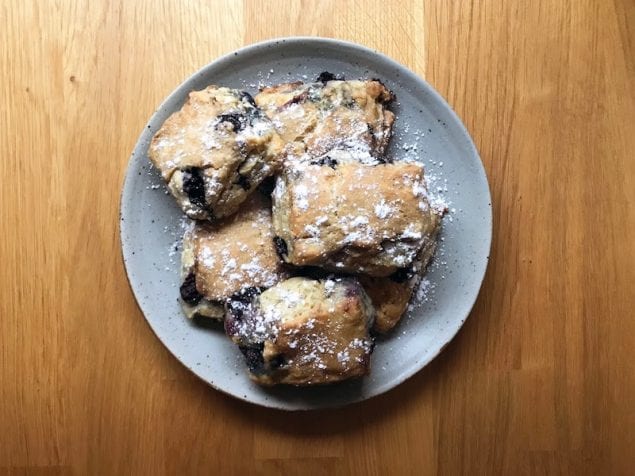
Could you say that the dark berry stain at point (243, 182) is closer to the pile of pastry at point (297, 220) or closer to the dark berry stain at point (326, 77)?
the pile of pastry at point (297, 220)

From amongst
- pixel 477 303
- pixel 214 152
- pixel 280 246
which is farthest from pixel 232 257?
pixel 477 303

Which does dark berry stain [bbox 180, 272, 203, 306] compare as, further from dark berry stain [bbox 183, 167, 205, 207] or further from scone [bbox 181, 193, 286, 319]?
dark berry stain [bbox 183, 167, 205, 207]

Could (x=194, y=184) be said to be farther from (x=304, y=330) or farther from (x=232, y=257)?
(x=304, y=330)

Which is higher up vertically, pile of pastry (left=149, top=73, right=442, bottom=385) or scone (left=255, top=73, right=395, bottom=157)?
scone (left=255, top=73, right=395, bottom=157)

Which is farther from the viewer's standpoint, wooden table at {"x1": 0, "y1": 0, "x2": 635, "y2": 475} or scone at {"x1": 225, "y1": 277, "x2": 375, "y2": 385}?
wooden table at {"x1": 0, "y1": 0, "x2": 635, "y2": 475}

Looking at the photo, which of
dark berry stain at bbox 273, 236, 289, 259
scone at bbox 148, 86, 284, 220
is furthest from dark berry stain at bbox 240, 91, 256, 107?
dark berry stain at bbox 273, 236, 289, 259

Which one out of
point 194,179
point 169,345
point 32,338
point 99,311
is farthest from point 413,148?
point 32,338

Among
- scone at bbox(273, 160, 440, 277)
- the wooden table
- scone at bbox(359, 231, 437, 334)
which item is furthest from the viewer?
the wooden table

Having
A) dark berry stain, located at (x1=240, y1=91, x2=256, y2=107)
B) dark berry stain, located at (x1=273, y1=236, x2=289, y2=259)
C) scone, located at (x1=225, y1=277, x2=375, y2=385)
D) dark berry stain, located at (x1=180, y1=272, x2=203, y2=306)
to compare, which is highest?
dark berry stain, located at (x1=240, y1=91, x2=256, y2=107)
